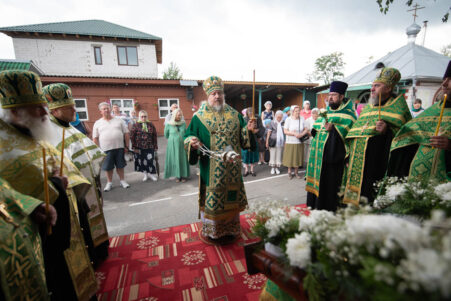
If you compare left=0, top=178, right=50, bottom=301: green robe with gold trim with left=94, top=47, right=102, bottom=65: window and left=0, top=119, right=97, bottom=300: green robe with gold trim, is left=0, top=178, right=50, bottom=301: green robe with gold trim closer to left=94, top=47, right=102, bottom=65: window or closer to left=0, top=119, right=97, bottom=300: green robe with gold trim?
left=0, top=119, right=97, bottom=300: green robe with gold trim

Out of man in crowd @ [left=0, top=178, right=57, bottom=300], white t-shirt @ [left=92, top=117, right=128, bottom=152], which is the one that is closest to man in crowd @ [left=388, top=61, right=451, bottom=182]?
man in crowd @ [left=0, top=178, right=57, bottom=300]

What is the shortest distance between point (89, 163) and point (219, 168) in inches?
60.6

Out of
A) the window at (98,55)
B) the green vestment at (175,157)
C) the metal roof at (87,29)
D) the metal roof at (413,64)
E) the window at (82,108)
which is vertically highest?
the metal roof at (87,29)

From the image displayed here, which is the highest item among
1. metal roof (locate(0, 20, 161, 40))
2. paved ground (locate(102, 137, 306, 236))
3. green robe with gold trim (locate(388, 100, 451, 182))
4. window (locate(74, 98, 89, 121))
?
metal roof (locate(0, 20, 161, 40))

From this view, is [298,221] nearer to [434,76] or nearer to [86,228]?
[86,228]

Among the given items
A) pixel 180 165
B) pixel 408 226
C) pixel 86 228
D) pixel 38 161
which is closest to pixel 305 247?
pixel 408 226

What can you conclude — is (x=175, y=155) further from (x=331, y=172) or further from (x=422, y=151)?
(x=422, y=151)

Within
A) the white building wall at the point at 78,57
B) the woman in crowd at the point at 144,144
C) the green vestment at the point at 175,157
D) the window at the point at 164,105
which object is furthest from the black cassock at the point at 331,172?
the white building wall at the point at 78,57

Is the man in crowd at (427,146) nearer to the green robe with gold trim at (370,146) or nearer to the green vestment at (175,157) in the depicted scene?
the green robe with gold trim at (370,146)

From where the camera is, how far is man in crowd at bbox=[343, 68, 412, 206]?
9.03 feet

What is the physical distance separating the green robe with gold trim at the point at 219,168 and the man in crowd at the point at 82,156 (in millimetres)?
1149

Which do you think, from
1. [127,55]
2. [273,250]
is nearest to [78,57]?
[127,55]

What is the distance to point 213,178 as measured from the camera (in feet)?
9.45

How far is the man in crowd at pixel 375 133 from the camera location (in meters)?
2.75
